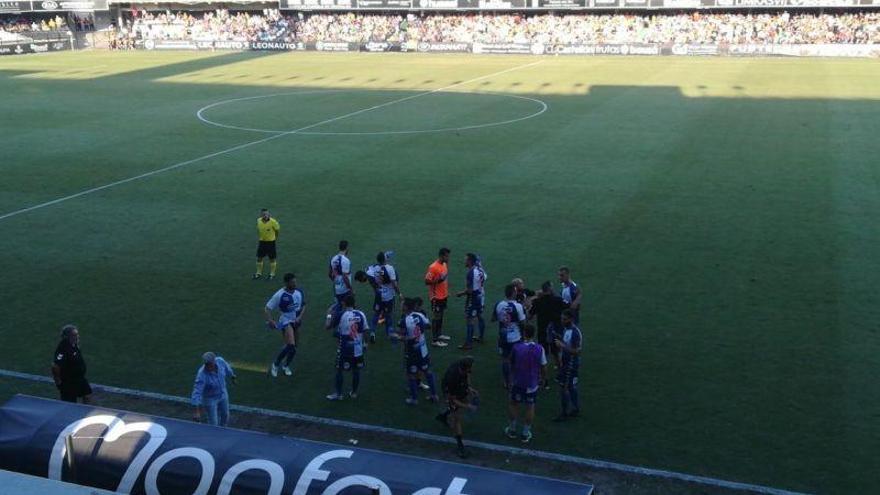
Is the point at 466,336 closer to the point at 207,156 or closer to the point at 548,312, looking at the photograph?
the point at 548,312

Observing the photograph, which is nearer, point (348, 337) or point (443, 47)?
point (348, 337)

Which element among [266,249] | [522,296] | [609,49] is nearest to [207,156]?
[266,249]

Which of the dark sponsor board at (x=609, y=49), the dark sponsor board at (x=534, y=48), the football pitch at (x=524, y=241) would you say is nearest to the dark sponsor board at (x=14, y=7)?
the dark sponsor board at (x=534, y=48)

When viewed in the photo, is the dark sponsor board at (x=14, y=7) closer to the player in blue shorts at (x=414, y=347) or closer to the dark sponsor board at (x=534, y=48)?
the dark sponsor board at (x=534, y=48)

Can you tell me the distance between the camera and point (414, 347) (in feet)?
39.7

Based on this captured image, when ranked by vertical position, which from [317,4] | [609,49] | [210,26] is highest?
[317,4]

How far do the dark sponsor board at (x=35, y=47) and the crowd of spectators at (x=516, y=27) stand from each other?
18.3 ft

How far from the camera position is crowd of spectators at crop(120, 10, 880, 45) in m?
58.7

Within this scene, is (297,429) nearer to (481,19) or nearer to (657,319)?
(657,319)

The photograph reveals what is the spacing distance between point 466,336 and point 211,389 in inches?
198

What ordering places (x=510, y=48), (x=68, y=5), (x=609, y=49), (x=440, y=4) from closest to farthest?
(x=609, y=49) < (x=510, y=48) < (x=440, y=4) < (x=68, y=5)

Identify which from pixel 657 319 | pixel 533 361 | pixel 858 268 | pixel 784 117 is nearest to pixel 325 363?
pixel 533 361

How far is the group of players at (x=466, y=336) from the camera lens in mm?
11125

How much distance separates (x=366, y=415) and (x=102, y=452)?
12.7 ft
